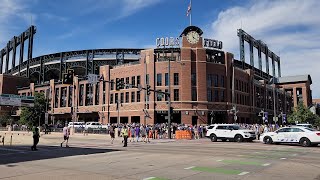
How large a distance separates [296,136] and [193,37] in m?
41.7

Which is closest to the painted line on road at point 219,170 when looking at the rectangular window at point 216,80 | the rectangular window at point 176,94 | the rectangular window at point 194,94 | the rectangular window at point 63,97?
the rectangular window at point 176,94

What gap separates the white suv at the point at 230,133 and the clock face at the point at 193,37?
33448 mm

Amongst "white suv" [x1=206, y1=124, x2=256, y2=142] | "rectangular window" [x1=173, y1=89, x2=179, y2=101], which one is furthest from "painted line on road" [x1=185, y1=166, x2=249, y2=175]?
"rectangular window" [x1=173, y1=89, x2=179, y2=101]

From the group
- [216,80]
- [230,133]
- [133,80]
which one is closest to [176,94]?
[216,80]

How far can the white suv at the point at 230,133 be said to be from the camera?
107 feet

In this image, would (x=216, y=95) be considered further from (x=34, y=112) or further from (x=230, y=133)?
(x=34, y=112)

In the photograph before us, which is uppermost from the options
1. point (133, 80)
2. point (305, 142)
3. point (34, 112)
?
point (133, 80)

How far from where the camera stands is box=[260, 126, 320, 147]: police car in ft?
86.5

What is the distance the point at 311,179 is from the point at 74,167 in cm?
858

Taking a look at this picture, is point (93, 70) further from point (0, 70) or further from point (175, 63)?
point (0, 70)

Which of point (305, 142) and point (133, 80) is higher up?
point (133, 80)

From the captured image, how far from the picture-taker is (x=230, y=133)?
3338 centimetres

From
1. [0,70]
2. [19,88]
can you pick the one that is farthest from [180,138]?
[0,70]

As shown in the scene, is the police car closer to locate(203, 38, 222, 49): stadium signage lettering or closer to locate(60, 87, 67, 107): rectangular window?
locate(203, 38, 222, 49): stadium signage lettering
